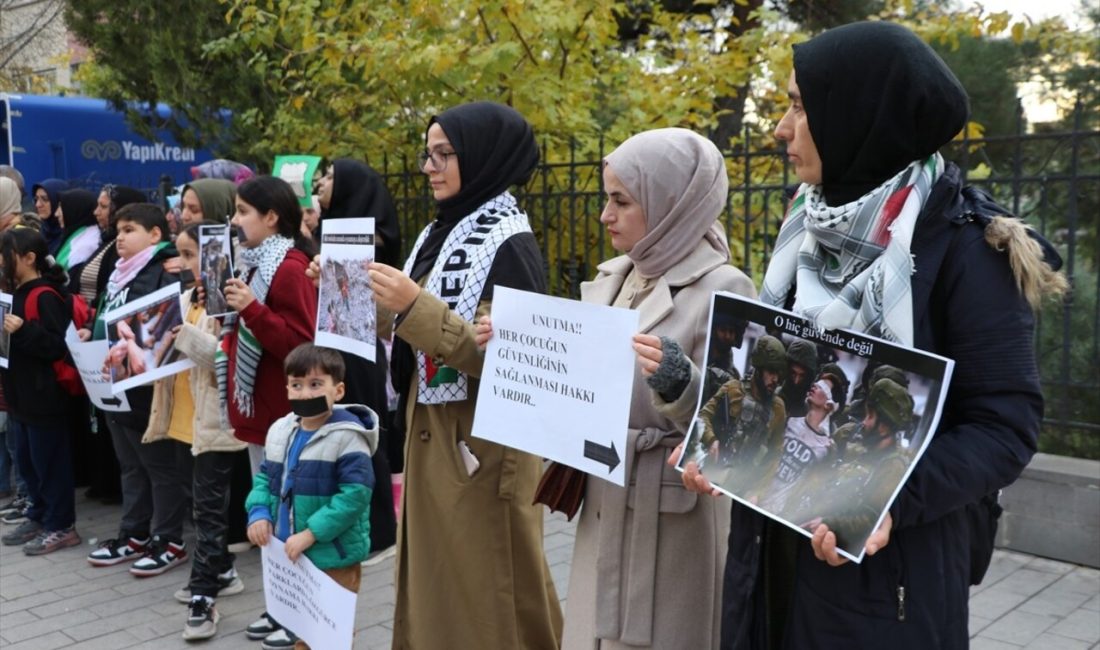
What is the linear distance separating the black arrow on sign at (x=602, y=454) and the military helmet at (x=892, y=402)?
82cm

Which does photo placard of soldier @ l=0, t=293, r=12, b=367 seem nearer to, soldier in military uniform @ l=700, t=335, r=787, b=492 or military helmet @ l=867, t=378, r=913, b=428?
soldier in military uniform @ l=700, t=335, r=787, b=492

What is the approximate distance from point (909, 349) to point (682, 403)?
0.71m

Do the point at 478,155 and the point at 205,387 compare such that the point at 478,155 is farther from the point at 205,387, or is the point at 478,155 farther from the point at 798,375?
the point at 205,387

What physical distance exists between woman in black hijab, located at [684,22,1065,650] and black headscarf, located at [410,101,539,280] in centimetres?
151

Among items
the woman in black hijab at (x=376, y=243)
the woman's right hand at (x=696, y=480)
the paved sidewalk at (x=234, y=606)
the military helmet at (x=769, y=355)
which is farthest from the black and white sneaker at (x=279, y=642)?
the military helmet at (x=769, y=355)

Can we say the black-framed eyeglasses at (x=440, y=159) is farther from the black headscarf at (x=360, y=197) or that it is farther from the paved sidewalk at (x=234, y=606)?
the paved sidewalk at (x=234, y=606)

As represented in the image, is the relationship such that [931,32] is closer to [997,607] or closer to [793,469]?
[997,607]

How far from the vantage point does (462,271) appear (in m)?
3.34

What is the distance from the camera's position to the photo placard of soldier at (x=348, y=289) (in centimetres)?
346

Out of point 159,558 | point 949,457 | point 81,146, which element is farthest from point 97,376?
point 81,146

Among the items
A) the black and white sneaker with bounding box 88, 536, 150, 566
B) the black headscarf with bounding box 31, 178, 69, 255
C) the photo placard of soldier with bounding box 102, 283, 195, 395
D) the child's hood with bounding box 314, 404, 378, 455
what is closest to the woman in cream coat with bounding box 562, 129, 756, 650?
the child's hood with bounding box 314, 404, 378, 455

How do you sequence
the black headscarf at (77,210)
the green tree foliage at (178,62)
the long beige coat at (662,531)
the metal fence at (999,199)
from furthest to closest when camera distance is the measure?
1. the green tree foliage at (178,62)
2. the black headscarf at (77,210)
3. the metal fence at (999,199)
4. the long beige coat at (662,531)

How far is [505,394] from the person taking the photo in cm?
288

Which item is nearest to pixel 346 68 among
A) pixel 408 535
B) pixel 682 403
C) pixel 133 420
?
pixel 133 420
